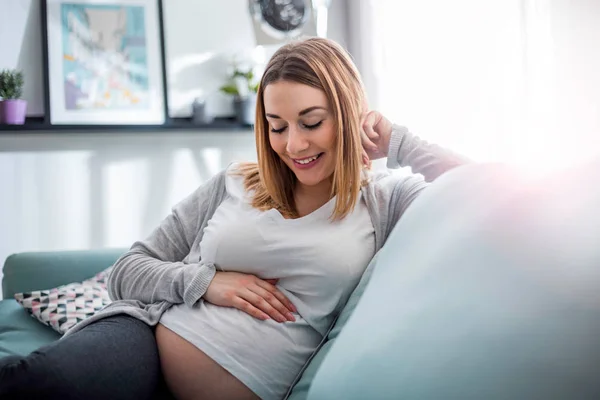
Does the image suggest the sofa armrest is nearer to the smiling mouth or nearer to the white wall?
the white wall

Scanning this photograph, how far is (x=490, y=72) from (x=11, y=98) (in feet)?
7.55

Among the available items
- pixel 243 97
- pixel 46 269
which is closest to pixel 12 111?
pixel 46 269

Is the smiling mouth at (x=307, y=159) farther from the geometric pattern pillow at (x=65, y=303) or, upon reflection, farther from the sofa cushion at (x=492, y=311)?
the geometric pattern pillow at (x=65, y=303)

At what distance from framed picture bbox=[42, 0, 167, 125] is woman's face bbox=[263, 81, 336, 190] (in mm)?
2122

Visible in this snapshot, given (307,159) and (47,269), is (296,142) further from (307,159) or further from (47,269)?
(47,269)

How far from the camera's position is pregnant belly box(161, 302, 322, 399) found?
1153 millimetres

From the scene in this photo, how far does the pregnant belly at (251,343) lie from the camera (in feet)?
3.78

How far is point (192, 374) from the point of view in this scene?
117 centimetres

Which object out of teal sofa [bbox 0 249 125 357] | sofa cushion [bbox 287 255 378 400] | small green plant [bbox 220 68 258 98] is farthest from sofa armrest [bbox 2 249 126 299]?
sofa cushion [bbox 287 255 378 400]

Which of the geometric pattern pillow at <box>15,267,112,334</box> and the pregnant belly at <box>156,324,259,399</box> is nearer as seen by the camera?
the pregnant belly at <box>156,324,259,399</box>

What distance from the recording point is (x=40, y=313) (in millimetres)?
2027

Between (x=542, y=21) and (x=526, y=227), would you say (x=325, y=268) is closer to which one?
(x=526, y=227)

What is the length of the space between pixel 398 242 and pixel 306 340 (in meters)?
0.54

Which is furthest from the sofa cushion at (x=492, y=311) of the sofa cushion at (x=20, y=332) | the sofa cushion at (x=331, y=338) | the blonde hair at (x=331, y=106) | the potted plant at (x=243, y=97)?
the potted plant at (x=243, y=97)
